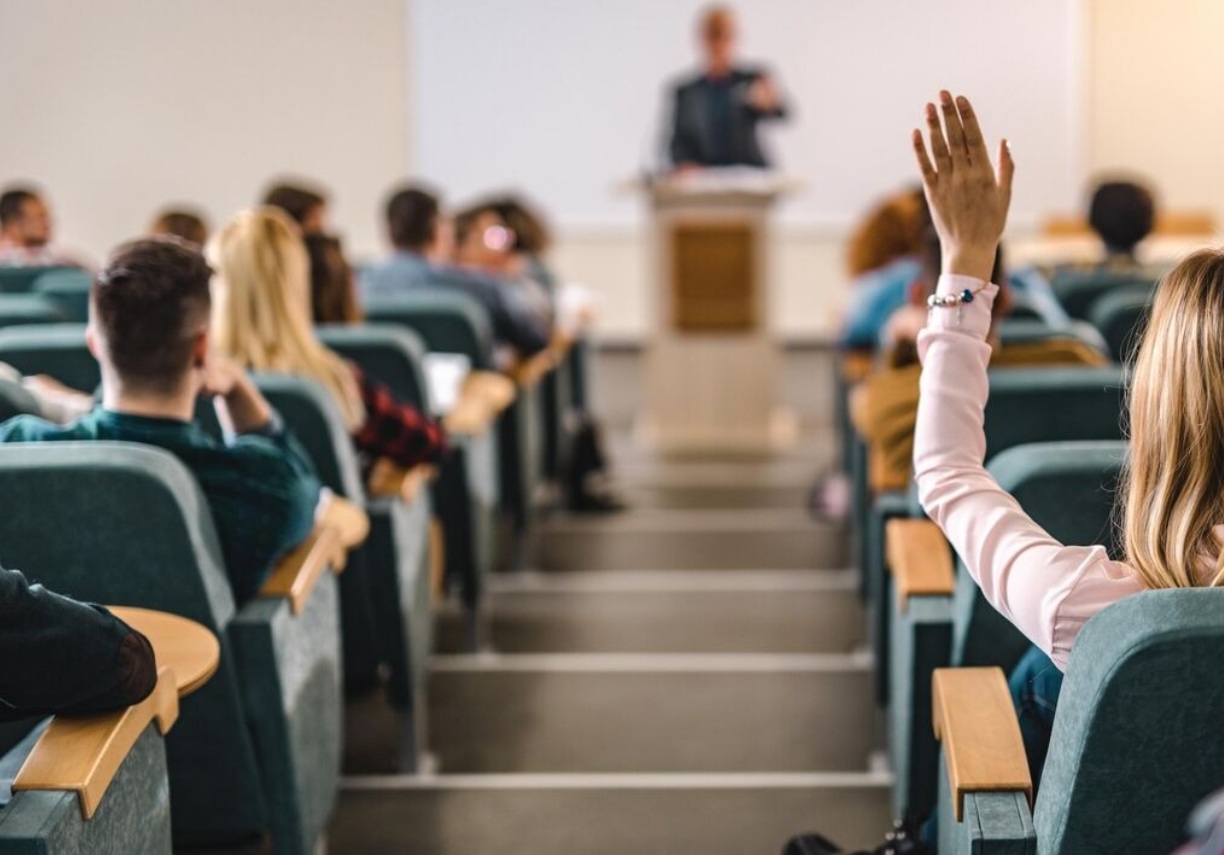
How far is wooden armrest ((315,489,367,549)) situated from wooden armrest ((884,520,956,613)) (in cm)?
86

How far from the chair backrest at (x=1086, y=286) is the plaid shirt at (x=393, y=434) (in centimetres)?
175

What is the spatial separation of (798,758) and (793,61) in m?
6.67

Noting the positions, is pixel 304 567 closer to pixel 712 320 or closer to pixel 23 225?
pixel 23 225

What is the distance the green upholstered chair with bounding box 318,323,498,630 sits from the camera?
134 inches

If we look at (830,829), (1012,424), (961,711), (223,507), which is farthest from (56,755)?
(830,829)

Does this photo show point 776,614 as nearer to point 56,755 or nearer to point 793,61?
point 56,755

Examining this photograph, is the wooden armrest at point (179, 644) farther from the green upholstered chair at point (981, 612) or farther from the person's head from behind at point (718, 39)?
the person's head from behind at point (718, 39)

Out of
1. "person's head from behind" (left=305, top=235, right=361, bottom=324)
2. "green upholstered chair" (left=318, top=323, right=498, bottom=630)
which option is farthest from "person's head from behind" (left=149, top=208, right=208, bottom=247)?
"person's head from behind" (left=305, top=235, right=361, bottom=324)

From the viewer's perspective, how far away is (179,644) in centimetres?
179

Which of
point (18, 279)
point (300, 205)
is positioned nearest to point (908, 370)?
point (300, 205)

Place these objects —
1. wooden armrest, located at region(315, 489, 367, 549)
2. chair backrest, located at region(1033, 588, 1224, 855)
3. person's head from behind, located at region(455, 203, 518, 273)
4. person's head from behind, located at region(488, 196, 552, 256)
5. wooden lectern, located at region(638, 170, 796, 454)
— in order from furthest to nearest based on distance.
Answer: wooden lectern, located at region(638, 170, 796, 454) < person's head from behind, located at region(488, 196, 552, 256) < person's head from behind, located at region(455, 203, 518, 273) < wooden armrest, located at region(315, 489, 367, 549) < chair backrest, located at region(1033, 588, 1224, 855)

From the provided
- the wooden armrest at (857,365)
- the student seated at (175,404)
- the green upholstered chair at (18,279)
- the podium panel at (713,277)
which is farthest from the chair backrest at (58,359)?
the podium panel at (713,277)

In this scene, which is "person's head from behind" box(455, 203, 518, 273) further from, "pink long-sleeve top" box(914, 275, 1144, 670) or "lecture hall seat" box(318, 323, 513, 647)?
"pink long-sleeve top" box(914, 275, 1144, 670)

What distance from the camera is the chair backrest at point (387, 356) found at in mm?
3385
